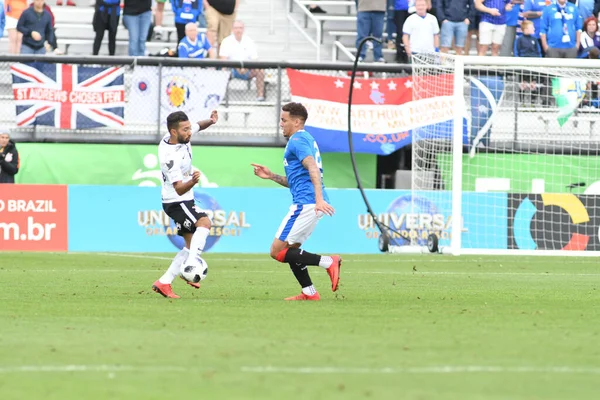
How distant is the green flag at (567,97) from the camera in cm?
2420

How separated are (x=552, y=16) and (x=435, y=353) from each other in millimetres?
19639

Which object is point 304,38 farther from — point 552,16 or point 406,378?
point 406,378

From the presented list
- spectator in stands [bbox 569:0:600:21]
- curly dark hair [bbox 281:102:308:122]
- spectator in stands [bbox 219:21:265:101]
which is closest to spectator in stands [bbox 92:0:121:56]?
spectator in stands [bbox 219:21:265:101]

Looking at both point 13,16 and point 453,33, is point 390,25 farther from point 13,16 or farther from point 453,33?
point 13,16

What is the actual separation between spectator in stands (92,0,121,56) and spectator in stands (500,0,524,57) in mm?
8203

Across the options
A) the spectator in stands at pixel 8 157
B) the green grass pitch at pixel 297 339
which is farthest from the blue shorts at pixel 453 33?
the green grass pitch at pixel 297 339

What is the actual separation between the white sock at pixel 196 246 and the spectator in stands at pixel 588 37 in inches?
649

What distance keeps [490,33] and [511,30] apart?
538 millimetres

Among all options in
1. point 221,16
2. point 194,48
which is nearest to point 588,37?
point 221,16

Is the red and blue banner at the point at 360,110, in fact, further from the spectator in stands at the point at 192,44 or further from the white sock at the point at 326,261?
the white sock at the point at 326,261

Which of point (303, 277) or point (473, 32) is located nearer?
point (303, 277)

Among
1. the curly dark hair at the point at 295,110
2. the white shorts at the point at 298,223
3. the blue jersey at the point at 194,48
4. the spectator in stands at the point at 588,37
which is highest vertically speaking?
the spectator in stands at the point at 588,37

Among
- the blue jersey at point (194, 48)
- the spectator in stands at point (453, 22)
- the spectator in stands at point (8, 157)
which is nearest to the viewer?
the spectator in stands at point (8, 157)

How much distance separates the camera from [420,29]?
2602cm
